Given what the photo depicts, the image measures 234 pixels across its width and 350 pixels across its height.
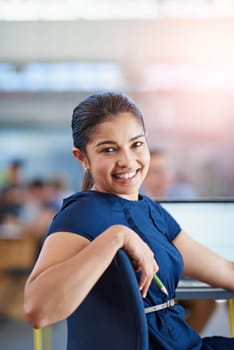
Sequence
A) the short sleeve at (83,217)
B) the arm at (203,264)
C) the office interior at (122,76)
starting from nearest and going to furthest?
the short sleeve at (83,217) < the arm at (203,264) < the office interior at (122,76)

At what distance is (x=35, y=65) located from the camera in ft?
16.1

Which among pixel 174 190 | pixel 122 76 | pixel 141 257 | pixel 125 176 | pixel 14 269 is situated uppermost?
pixel 122 76

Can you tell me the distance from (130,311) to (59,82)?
151 inches

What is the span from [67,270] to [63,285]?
2 cm

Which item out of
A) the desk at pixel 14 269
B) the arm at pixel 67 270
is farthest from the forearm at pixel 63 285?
the desk at pixel 14 269

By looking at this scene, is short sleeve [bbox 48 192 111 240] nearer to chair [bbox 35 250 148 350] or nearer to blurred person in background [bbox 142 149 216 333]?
chair [bbox 35 250 148 350]

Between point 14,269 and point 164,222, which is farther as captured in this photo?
point 14,269

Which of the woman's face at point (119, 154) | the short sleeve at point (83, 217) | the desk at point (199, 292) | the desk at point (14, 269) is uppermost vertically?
the woman's face at point (119, 154)

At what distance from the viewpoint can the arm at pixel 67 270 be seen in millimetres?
883

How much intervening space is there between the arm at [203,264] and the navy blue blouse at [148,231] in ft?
0.36

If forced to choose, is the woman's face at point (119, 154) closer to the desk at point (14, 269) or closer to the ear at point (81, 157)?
the ear at point (81, 157)

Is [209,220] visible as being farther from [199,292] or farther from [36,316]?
[36,316]

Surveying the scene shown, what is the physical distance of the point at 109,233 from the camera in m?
0.94

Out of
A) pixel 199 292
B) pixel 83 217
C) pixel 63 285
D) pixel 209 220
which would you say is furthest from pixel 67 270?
pixel 209 220
